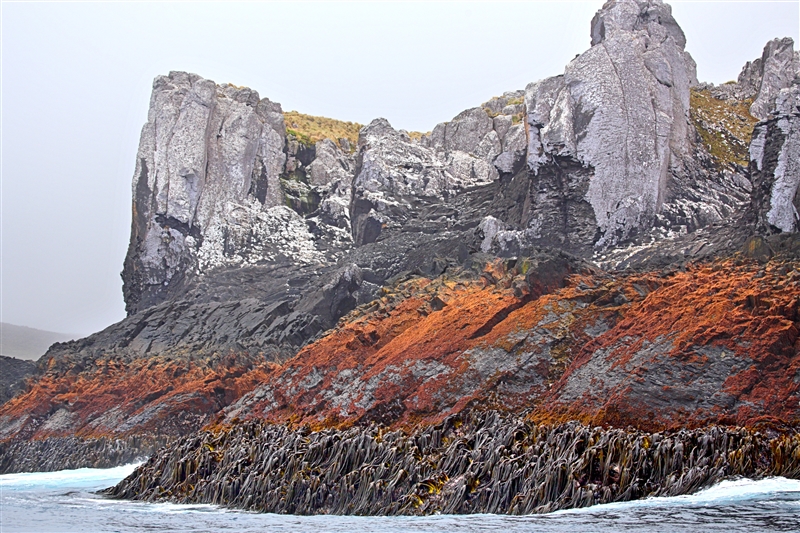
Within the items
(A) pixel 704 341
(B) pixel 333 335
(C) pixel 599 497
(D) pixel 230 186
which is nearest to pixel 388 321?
(B) pixel 333 335

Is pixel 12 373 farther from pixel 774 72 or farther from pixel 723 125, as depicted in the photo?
pixel 774 72

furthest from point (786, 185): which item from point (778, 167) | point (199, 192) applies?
point (199, 192)

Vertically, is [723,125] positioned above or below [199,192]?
above

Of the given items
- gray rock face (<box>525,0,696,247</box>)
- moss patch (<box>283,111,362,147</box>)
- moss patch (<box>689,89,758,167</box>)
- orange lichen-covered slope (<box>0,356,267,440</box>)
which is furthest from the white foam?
moss patch (<box>283,111,362,147</box>)

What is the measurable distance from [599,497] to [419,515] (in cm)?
578

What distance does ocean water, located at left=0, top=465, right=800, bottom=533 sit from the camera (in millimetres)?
20703

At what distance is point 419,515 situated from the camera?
2677 centimetres

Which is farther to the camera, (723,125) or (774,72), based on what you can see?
(774,72)

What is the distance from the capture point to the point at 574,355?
122 feet

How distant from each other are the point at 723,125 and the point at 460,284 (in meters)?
34.6

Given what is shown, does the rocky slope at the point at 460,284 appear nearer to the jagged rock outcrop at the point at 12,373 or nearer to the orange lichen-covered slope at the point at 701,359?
the orange lichen-covered slope at the point at 701,359

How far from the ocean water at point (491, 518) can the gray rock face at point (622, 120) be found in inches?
1492

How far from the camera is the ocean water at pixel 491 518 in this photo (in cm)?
2070

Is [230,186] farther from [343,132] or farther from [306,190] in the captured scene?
[343,132]
